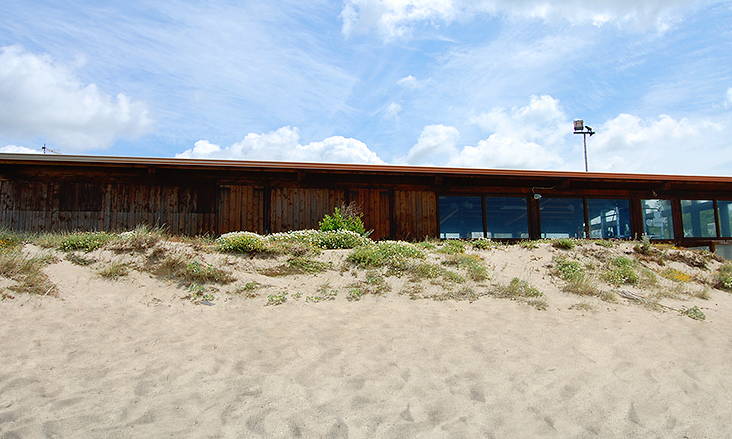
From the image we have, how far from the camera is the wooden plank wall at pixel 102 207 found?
476 inches

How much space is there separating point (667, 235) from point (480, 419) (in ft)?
50.9

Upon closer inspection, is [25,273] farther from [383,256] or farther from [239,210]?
[239,210]

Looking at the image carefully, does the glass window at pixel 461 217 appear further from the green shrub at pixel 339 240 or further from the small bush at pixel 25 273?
the small bush at pixel 25 273

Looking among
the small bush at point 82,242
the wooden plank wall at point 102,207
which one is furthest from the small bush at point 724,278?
the wooden plank wall at point 102,207

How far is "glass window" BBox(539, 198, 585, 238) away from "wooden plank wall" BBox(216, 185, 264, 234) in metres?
9.41

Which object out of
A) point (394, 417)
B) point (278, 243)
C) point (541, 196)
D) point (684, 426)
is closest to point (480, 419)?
point (394, 417)

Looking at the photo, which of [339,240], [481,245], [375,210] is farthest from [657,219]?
[339,240]

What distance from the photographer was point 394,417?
11.9 feet

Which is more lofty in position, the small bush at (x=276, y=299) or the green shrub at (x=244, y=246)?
the green shrub at (x=244, y=246)

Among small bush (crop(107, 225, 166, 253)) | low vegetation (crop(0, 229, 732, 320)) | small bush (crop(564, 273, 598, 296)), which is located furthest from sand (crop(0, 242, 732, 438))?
small bush (crop(107, 225, 166, 253))

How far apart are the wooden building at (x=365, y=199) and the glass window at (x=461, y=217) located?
34mm

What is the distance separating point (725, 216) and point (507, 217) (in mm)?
8485

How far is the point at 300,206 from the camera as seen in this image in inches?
533

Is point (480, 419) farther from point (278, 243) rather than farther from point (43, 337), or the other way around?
point (278, 243)
